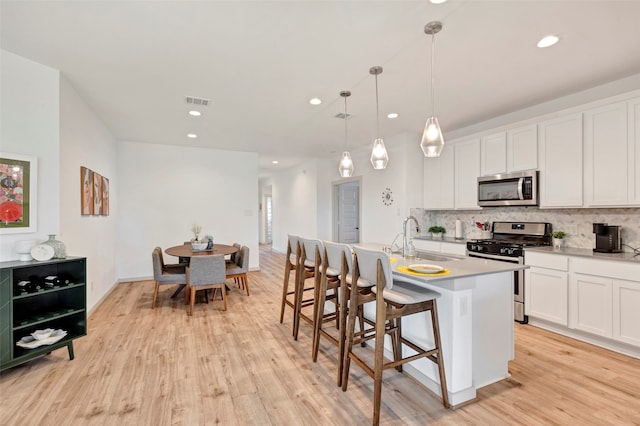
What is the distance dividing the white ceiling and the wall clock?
67.1 inches

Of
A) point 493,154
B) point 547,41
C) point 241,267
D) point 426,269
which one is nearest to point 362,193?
point 493,154

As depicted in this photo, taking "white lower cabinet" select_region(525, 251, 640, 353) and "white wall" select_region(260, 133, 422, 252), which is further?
"white wall" select_region(260, 133, 422, 252)

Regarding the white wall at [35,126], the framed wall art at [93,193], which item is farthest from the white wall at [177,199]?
the white wall at [35,126]

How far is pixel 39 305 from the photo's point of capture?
2627mm

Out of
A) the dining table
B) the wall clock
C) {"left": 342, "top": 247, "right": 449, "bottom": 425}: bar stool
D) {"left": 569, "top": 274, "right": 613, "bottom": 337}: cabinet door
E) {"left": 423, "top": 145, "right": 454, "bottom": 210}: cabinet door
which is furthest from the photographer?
the wall clock

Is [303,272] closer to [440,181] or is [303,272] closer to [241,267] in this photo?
[241,267]

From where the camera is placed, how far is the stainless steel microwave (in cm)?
356

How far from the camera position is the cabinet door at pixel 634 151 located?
108 inches

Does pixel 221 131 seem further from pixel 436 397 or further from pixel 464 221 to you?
pixel 436 397

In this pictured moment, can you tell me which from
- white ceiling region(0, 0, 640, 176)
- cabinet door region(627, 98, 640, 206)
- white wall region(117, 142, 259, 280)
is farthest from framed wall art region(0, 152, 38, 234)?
cabinet door region(627, 98, 640, 206)

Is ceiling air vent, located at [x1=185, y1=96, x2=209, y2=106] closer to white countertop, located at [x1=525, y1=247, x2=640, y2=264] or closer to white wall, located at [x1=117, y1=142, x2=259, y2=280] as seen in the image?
white wall, located at [x1=117, y1=142, x2=259, y2=280]

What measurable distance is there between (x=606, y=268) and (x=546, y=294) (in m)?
0.60

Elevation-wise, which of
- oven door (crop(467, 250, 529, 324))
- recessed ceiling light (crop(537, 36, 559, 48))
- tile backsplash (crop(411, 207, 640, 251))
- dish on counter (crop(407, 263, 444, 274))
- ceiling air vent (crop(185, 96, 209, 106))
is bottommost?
oven door (crop(467, 250, 529, 324))

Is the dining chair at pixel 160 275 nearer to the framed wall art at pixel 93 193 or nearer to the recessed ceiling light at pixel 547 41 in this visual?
the framed wall art at pixel 93 193
